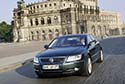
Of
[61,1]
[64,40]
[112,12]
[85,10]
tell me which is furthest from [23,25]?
[64,40]

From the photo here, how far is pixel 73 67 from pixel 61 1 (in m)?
120

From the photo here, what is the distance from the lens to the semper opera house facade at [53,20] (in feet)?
391

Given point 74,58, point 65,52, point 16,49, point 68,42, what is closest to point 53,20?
point 16,49

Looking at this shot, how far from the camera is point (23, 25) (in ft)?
428

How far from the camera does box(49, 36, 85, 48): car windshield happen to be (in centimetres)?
1153

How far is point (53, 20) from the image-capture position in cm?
12562

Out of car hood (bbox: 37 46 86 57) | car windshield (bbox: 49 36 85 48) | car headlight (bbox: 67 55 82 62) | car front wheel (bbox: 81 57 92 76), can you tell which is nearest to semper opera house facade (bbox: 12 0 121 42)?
car windshield (bbox: 49 36 85 48)

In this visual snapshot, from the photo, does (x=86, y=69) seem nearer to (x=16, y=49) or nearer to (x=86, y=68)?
(x=86, y=68)

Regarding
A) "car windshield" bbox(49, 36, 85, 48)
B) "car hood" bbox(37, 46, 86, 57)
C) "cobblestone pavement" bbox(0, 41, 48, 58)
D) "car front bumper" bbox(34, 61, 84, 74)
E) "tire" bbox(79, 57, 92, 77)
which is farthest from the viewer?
"cobblestone pavement" bbox(0, 41, 48, 58)

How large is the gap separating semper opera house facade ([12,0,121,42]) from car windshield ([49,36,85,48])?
344 ft

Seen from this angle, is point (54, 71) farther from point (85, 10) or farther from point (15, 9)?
point (15, 9)

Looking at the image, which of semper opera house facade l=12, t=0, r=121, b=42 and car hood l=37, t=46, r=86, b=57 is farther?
semper opera house facade l=12, t=0, r=121, b=42

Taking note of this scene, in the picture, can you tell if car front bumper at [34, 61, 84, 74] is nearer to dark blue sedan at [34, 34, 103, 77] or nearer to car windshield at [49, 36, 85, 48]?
dark blue sedan at [34, 34, 103, 77]

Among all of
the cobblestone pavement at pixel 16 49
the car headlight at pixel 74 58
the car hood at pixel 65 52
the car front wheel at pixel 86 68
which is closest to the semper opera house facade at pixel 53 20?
the cobblestone pavement at pixel 16 49
